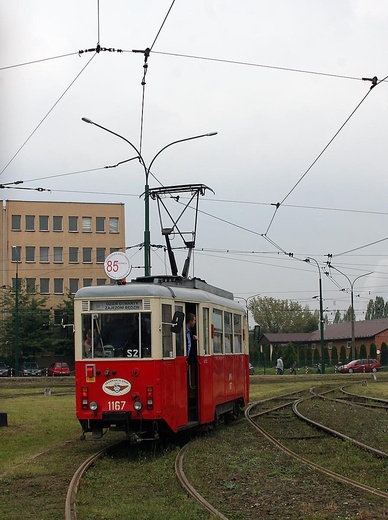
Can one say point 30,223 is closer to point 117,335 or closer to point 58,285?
point 58,285

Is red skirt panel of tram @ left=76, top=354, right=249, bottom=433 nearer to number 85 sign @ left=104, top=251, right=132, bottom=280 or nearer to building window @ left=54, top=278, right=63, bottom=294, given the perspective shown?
number 85 sign @ left=104, top=251, right=132, bottom=280

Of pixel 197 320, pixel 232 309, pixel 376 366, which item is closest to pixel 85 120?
pixel 232 309

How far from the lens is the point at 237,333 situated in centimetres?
1852

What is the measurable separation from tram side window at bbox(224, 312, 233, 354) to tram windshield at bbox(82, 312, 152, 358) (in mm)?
4270

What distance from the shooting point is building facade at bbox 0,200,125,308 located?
251 ft

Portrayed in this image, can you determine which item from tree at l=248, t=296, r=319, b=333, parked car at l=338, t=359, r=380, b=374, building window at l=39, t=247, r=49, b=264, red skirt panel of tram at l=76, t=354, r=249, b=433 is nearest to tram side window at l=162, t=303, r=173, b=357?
red skirt panel of tram at l=76, t=354, r=249, b=433

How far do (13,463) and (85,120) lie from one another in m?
13.5

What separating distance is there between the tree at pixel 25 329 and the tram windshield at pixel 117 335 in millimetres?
53521

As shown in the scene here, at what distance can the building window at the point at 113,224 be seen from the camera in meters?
79.3

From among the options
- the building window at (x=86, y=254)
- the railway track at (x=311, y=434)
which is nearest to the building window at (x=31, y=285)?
the building window at (x=86, y=254)

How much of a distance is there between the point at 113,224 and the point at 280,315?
4361 cm

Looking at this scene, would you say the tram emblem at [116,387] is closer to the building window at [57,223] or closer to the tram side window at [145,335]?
the tram side window at [145,335]

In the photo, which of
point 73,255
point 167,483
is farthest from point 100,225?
point 167,483

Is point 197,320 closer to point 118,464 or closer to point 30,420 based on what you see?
point 118,464
